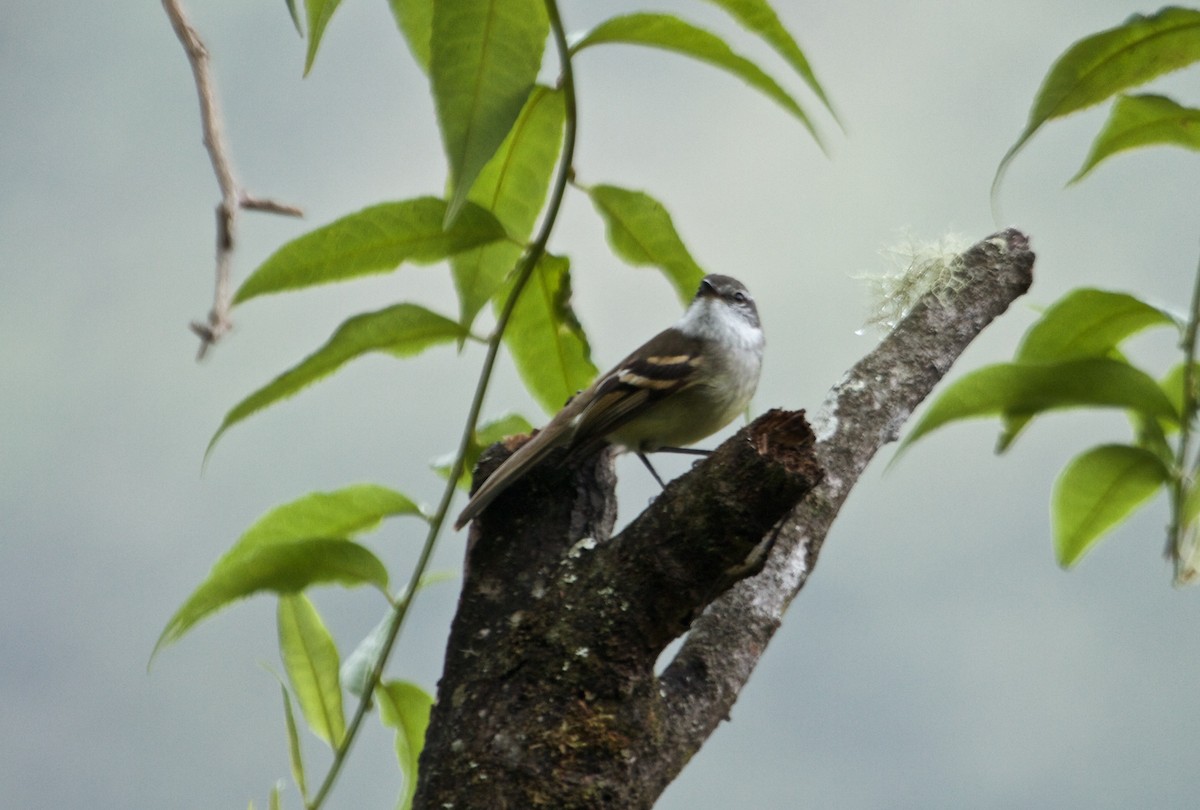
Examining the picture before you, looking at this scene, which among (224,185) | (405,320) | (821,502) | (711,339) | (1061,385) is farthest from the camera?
(711,339)

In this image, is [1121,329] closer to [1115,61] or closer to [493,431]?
[1115,61]

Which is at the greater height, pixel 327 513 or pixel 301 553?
pixel 327 513

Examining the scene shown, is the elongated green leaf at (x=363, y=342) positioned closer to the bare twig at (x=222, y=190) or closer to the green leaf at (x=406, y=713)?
the green leaf at (x=406, y=713)

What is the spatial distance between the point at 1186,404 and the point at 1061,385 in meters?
0.27

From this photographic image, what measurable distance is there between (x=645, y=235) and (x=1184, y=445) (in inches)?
42.2

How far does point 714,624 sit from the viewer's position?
2.58m

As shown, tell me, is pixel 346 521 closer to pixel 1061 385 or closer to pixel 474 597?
pixel 474 597

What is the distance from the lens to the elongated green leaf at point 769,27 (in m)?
1.98

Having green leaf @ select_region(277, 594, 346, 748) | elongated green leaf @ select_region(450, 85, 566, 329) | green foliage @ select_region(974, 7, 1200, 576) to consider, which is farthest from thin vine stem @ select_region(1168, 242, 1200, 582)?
green leaf @ select_region(277, 594, 346, 748)

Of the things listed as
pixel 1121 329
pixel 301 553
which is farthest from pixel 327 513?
pixel 1121 329

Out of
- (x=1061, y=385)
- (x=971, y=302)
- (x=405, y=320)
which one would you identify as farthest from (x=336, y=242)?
(x=971, y=302)

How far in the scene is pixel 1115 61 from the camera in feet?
5.94

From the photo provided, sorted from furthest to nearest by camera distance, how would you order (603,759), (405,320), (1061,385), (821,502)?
(821,502)
(405,320)
(603,759)
(1061,385)

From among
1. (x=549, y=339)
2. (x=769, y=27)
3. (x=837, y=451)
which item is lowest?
(x=837, y=451)
